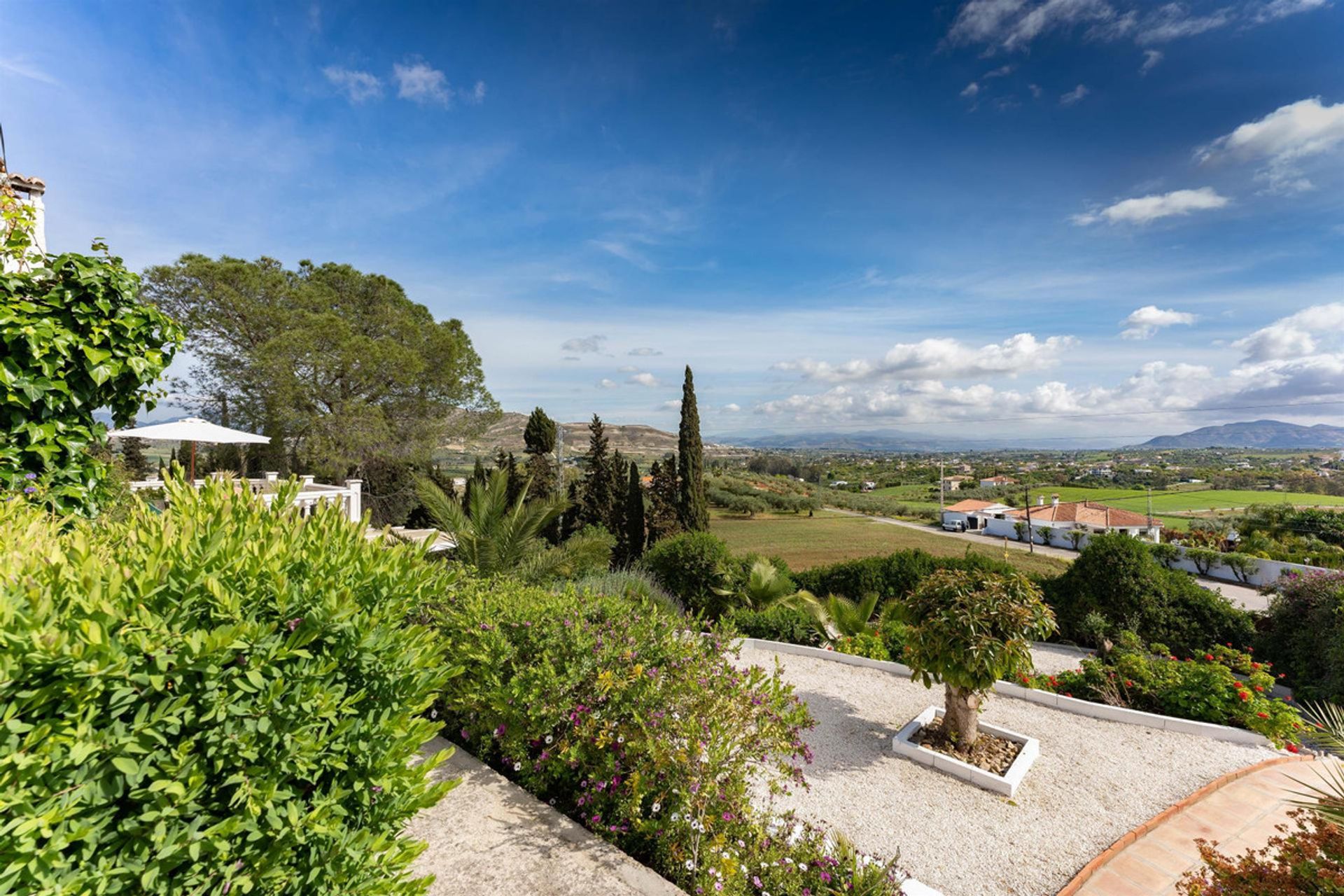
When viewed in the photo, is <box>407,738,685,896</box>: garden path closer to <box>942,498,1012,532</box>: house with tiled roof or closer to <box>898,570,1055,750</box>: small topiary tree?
<box>898,570,1055,750</box>: small topiary tree

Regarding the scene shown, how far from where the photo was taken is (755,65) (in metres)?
9.12

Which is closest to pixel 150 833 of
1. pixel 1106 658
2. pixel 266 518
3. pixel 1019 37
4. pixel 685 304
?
pixel 266 518

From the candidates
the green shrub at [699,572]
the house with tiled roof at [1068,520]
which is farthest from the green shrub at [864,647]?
the house with tiled roof at [1068,520]

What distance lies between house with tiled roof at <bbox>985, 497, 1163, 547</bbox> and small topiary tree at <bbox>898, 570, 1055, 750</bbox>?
19617 millimetres

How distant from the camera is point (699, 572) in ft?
31.4

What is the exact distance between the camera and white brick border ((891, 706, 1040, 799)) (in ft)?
13.3

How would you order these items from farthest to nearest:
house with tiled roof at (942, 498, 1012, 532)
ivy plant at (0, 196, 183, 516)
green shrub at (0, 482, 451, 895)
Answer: house with tiled roof at (942, 498, 1012, 532)
ivy plant at (0, 196, 183, 516)
green shrub at (0, 482, 451, 895)

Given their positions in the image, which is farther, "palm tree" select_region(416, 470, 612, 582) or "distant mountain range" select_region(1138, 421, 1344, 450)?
"distant mountain range" select_region(1138, 421, 1344, 450)

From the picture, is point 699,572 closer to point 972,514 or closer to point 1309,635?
point 1309,635

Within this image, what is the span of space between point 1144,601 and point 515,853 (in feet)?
31.3

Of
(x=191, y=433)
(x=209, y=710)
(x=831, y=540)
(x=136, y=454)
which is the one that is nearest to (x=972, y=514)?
(x=831, y=540)

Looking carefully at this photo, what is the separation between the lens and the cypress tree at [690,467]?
1334cm

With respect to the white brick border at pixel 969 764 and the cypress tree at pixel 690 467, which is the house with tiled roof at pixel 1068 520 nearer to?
the cypress tree at pixel 690 467

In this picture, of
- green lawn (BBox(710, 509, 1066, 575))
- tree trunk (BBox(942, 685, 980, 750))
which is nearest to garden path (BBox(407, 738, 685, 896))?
tree trunk (BBox(942, 685, 980, 750))
